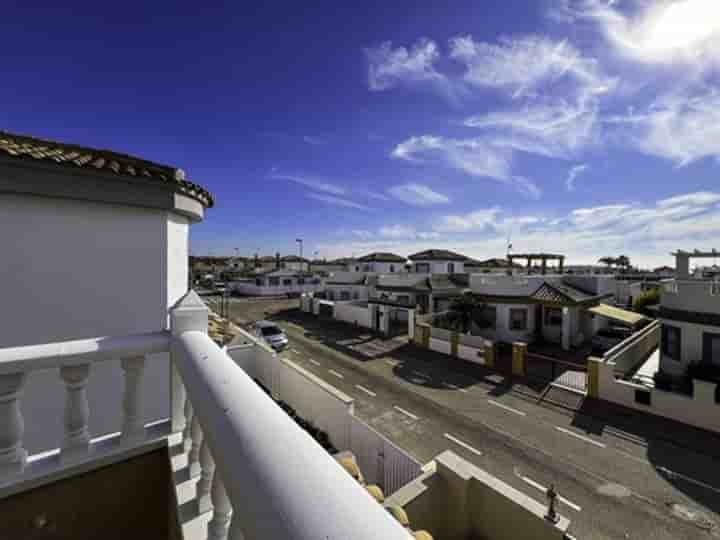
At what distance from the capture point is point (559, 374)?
42.2ft

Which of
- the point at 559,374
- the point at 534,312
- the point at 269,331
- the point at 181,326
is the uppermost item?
the point at 181,326

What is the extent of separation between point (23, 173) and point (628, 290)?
35.9 m

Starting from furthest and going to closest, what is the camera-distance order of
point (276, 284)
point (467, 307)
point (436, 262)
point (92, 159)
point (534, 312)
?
point (276, 284) → point (436, 262) → point (467, 307) → point (534, 312) → point (92, 159)

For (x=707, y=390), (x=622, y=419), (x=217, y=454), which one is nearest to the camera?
(x=217, y=454)

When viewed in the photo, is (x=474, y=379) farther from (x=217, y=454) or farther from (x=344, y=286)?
(x=344, y=286)

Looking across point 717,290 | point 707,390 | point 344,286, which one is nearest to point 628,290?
point 717,290

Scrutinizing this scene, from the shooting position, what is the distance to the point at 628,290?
27.4 meters

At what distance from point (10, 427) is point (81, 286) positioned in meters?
2.32

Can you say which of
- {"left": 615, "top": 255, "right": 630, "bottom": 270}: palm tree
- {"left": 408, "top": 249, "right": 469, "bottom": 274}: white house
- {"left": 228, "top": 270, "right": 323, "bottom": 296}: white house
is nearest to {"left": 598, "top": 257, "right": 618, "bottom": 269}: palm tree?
{"left": 615, "top": 255, "right": 630, "bottom": 270}: palm tree

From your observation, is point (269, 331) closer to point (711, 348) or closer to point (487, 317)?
point (487, 317)

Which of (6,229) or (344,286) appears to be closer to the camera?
(6,229)

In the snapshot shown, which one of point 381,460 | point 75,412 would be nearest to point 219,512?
point 75,412

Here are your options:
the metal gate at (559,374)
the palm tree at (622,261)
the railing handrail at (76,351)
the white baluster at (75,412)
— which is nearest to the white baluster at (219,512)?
the railing handrail at (76,351)

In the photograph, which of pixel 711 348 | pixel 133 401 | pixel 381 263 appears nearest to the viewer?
pixel 133 401
